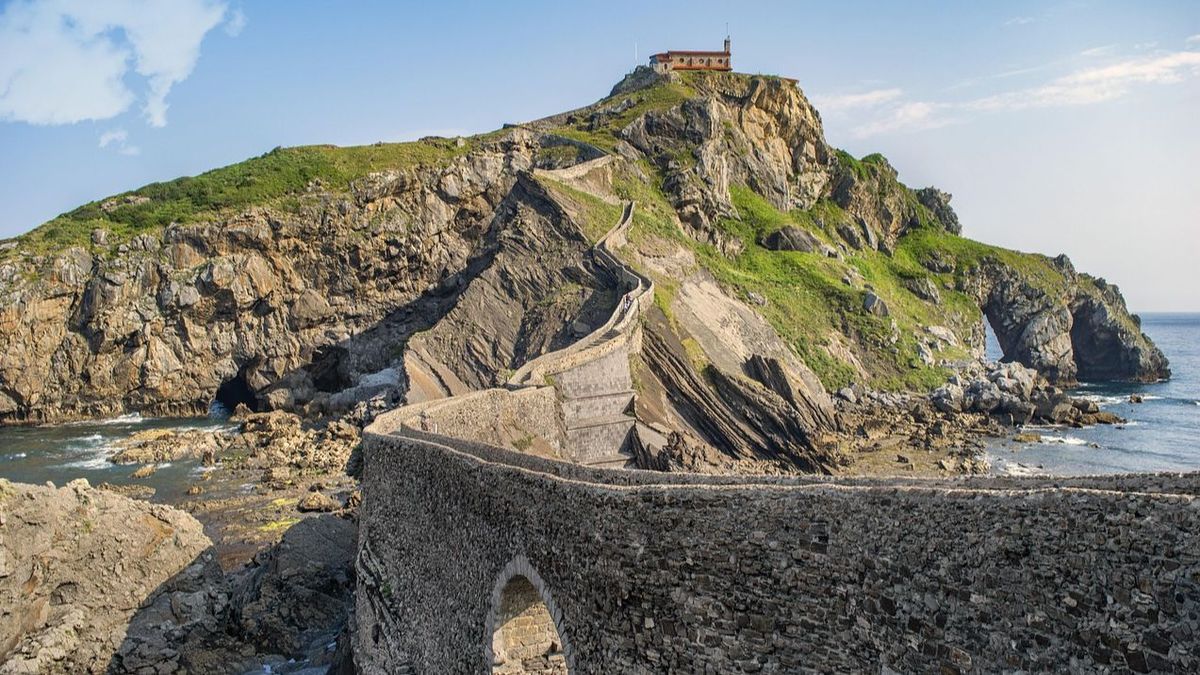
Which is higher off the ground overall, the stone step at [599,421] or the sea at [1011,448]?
the stone step at [599,421]

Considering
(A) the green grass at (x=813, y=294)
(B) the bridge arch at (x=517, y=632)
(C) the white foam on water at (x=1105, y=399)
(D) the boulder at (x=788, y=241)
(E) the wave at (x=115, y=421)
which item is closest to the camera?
(B) the bridge arch at (x=517, y=632)

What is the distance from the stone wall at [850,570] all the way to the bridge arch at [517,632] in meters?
0.18

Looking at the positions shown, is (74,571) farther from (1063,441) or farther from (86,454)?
(1063,441)

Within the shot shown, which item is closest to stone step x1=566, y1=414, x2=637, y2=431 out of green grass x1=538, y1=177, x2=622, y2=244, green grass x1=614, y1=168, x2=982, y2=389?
green grass x1=614, y1=168, x2=982, y2=389

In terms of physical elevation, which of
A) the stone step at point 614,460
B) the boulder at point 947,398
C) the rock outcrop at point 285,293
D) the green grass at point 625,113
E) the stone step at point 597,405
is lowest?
the boulder at point 947,398

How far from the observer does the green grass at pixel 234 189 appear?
6319 centimetres

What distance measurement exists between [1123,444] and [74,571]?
5099 centimetres

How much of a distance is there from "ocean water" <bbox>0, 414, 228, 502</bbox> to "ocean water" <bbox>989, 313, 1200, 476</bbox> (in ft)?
132

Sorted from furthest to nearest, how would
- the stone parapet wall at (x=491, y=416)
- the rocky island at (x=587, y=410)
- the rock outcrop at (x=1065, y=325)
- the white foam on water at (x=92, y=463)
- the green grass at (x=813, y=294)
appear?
the rock outcrop at (x=1065, y=325)
the green grass at (x=813, y=294)
the white foam on water at (x=92, y=463)
the stone parapet wall at (x=491, y=416)
the rocky island at (x=587, y=410)

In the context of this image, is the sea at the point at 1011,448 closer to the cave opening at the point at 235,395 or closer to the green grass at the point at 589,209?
the cave opening at the point at 235,395

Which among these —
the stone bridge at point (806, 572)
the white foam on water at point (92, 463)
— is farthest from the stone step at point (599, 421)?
the white foam on water at point (92, 463)

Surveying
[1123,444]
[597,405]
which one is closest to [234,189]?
[597,405]

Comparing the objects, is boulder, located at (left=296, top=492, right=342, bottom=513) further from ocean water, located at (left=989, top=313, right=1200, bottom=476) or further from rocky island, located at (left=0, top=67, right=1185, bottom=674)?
ocean water, located at (left=989, top=313, right=1200, bottom=476)

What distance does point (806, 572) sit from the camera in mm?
7609
